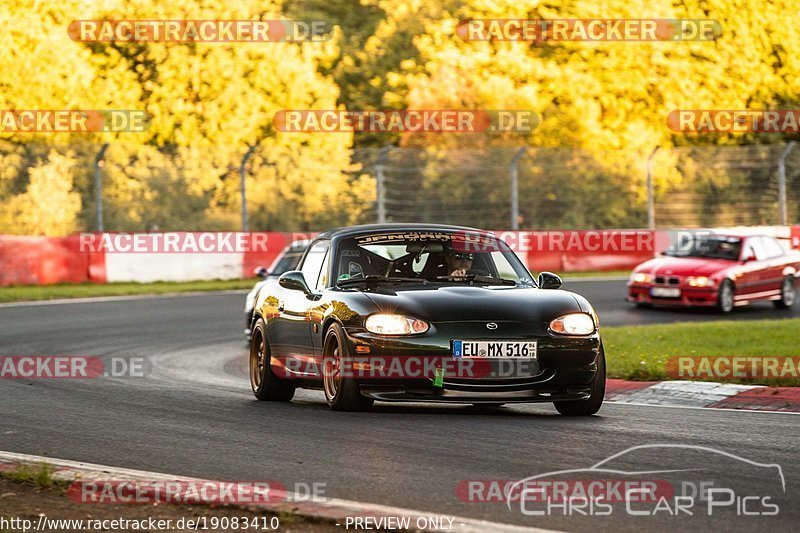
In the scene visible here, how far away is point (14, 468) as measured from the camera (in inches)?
321

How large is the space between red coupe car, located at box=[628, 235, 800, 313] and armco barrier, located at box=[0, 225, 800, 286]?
3.21m

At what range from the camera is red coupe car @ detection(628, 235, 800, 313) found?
76.8 ft

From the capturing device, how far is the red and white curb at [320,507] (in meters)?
6.36

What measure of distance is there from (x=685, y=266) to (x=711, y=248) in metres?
1.09

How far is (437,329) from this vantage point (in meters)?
10.2

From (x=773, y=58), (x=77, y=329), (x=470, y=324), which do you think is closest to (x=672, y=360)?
(x=470, y=324)

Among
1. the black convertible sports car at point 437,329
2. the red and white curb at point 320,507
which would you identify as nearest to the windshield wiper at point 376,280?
the black convertible sports car at point 437,329

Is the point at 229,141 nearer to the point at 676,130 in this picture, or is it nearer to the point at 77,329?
the point at 676,130

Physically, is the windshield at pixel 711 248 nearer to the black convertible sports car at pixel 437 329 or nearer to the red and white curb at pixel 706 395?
the red and white curb at pixel 706 395

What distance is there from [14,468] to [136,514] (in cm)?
159

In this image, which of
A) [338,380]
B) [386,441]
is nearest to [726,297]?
[338,380]

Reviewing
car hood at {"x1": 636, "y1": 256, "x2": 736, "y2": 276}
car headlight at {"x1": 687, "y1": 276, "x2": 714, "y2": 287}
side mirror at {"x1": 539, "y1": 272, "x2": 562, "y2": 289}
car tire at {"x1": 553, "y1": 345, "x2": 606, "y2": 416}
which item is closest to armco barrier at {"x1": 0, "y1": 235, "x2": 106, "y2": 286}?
car hood at {"x1": 636, "y1": 256, "x2": 736, "y2": 276}

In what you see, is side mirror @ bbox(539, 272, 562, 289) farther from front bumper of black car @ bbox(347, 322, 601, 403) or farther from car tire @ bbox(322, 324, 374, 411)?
car tire @ bbox(322, 324, 374, 411)

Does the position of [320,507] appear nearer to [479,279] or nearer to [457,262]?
[479,279]
